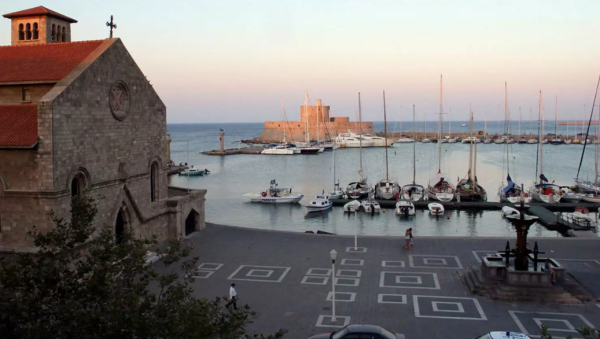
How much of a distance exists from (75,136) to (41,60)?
17.5ft

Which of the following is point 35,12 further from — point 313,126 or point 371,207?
point 313,126

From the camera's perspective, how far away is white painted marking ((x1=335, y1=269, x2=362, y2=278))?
21.9 meters

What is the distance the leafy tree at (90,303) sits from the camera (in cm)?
823

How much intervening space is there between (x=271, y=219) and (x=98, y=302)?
41039 millimetres

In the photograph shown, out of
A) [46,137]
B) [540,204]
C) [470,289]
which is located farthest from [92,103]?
[540,204]

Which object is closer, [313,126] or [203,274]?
[203,274]

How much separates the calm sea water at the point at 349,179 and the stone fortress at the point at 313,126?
16203mm

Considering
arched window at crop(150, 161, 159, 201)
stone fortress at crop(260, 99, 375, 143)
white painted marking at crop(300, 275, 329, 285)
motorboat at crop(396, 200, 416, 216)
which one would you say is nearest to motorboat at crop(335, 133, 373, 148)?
stone fortress at crop(260, 99, 375, 143)

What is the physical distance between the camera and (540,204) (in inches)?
2023

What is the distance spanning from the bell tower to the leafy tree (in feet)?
67.5

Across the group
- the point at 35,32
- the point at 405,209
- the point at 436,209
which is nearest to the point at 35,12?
the point at 35,32

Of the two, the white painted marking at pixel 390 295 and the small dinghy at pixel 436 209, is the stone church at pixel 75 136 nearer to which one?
the white painted marking at pixel 390 295

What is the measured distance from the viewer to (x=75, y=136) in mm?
19953

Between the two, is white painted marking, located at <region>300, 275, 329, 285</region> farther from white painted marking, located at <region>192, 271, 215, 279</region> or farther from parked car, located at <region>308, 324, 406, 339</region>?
parked car, located at <region>308, 324, 406, 339</region>
